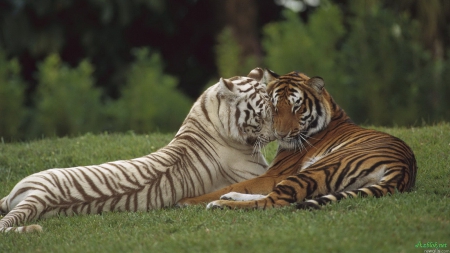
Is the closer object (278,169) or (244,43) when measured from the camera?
(278,169)

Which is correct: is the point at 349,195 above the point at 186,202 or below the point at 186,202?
above

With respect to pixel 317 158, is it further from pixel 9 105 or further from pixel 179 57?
pixel 179 57

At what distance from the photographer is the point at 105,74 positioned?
1848 centimetres

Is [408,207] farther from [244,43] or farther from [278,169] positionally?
[244,43]

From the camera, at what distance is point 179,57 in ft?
64.7

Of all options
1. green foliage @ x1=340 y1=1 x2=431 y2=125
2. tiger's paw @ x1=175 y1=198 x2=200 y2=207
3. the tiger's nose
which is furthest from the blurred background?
tiger's paw @ x1=175 y1=198 x2=200 y2=207

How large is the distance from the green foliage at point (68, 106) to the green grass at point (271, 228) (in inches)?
324

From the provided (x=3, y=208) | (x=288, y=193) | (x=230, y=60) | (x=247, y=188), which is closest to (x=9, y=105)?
(x=230, y=60)

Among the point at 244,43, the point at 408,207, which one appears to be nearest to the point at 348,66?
the point at 244,43

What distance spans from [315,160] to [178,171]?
1175mm

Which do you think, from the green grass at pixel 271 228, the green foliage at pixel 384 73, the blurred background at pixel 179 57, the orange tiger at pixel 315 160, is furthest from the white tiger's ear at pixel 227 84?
the green foliage at pixel 384 73

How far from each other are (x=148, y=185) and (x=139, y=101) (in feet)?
28.0

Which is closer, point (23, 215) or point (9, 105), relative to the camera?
point (23, 215)

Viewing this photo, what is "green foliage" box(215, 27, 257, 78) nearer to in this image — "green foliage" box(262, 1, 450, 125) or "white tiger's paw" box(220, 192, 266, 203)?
"green foliage" box(262, 1, 450, 125)
